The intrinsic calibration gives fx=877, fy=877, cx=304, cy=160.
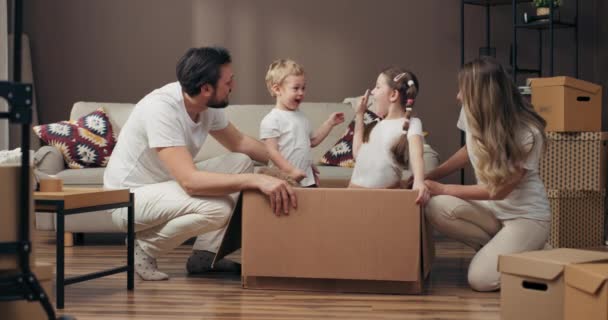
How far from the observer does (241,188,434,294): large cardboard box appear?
3096 millimetres


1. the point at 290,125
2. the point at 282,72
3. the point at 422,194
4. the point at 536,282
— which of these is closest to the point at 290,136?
the point at 290,125

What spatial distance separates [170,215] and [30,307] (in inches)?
49.0

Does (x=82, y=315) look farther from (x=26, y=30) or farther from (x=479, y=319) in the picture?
(x=26, y=30)

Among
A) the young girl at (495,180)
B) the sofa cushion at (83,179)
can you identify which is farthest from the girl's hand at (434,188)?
the sofa cushion at (83,179)

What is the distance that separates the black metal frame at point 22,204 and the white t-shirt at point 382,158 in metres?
1.69

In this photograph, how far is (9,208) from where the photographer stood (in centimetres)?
194

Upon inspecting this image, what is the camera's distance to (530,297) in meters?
2.62

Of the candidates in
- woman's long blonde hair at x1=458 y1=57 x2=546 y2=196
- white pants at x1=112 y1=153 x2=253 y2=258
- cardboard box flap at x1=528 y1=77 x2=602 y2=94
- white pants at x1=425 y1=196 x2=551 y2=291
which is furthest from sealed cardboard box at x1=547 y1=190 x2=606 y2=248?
white pants at x1=112 y1=153 x2=253 y2=258

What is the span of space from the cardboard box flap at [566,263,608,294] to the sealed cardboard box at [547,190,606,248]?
2.09 m

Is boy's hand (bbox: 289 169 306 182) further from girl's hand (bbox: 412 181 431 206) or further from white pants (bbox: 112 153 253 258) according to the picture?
girl's hand (bbox: 412 181 431 206)

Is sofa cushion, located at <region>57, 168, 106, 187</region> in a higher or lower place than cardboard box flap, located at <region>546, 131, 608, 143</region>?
lower

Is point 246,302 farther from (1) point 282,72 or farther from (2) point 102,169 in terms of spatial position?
(2) point 102,169

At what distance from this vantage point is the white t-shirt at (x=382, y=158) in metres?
3.36

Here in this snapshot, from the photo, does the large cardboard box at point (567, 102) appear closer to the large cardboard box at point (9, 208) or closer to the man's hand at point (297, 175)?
the man's hand at point (297, 175)
